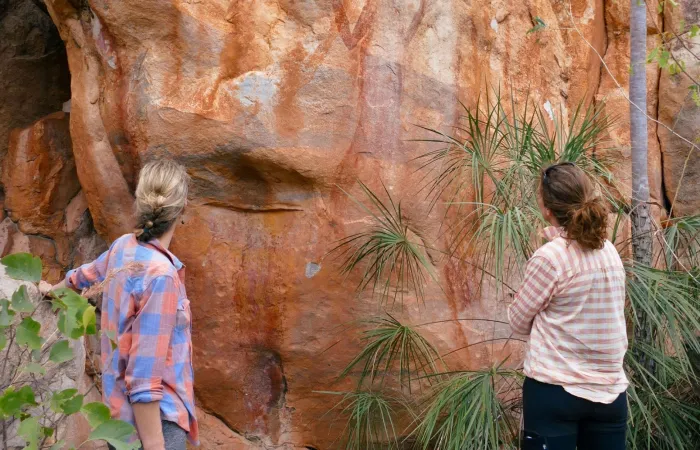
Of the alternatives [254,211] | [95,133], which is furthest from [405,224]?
[95,133]

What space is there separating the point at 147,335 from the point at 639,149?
2.43 m

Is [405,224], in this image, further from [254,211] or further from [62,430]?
[62,430]

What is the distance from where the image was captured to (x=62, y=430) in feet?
9.40

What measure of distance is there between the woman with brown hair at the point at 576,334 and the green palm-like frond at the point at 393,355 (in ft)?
3.35

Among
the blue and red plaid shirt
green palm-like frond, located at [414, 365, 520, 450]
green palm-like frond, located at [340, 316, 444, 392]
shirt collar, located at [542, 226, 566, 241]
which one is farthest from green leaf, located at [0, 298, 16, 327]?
green palm-like frond, located at [340, 316, 444, 392]

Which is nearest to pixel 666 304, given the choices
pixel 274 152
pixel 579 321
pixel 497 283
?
pixel 497 283

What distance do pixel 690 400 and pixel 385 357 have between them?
1.31m

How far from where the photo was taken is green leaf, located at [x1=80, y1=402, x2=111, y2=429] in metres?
1.60

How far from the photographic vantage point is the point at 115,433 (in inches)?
62.8

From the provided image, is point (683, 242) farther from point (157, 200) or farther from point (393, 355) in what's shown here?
point (157, 200)

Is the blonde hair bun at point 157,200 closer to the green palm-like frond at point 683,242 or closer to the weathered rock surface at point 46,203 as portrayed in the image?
the green palm-like frond at point 683,242

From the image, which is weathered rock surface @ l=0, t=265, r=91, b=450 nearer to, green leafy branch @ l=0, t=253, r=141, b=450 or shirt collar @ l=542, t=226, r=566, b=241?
green leafy branch @ l=0, t=253, r=141, b=450

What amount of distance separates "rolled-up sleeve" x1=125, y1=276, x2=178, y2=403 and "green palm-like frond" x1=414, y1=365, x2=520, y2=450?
4.29 feet

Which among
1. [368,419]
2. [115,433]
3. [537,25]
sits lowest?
[368,419]
